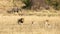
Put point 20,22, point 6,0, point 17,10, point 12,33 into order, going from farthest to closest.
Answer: point 6,0
point 17,10
point 20,22
point 12,33

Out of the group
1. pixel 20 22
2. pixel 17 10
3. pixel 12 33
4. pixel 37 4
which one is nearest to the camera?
pixel 12 33

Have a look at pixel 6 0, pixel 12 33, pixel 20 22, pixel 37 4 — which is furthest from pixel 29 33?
pixel 6 0

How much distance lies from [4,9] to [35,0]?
1.96m

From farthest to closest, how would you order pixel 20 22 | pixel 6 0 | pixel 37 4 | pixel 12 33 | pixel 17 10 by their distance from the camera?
pixel 6 0 → pixel 37 4 → pixel 17 10 → pixel 20 22 → pixel 12 33

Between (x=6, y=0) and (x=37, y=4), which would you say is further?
(x=6, y=0)

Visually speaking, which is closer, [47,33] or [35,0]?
[47,33]

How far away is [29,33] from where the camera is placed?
25.7ft

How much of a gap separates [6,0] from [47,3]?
13.1 feet

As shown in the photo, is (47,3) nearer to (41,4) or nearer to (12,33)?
(41,4)

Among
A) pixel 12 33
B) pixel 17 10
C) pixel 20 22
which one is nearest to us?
pixel 12 33

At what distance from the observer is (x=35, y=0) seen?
1522 centimetres

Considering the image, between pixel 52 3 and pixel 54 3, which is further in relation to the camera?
pixel 52 3

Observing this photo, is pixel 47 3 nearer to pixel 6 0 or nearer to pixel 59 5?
pixel 59 5

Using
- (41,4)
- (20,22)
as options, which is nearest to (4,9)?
(41,4)
